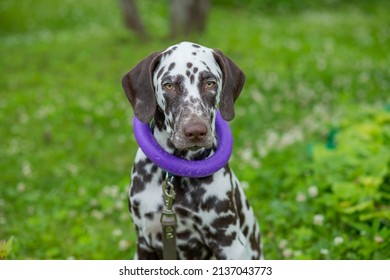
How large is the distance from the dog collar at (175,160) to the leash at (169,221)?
107 millimetres

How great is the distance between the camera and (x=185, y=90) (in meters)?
3.34

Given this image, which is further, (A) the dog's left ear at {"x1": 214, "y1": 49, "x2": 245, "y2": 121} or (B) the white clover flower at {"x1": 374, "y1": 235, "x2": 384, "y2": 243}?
(B) the white clover flower at {"x1": 374, "y1": 235, "x2": 384, "y2": 243}

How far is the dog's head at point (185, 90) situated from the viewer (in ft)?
10.7

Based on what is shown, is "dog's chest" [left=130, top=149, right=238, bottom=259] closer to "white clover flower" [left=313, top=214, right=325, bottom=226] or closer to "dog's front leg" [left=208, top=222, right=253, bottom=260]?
"dog's front leg" [left=208, top=222, right=253, bottom=260]

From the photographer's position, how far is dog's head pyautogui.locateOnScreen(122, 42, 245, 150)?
129 inches

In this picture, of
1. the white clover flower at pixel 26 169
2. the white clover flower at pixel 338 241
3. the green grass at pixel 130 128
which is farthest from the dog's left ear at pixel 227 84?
the white clover flower at pixel 26 169

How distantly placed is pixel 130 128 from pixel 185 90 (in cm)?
563

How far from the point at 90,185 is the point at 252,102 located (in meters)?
3.98

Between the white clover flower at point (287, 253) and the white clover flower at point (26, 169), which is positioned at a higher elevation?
the white clover flower at point (26, 169)

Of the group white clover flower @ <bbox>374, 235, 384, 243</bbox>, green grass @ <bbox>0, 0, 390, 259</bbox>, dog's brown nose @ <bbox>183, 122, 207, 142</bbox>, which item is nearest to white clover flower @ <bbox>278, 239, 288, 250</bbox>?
green grass @ <bbox>0, 0, 390, 259</bbox>

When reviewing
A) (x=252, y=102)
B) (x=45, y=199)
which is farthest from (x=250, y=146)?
(x=45, y=199)

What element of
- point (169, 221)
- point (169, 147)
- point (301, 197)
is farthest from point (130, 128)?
point (169, 221)

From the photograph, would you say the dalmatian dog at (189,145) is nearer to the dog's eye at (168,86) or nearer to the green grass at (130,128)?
the dog's eye at (168,86)

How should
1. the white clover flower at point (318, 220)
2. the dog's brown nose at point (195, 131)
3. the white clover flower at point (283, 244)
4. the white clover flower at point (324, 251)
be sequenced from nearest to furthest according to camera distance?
the dog's brown nose at point (195, 131) < the white clover flower at point (324, 251) < the white clover flower at point (283, 244) < the white clover flower at point (318, 220)
